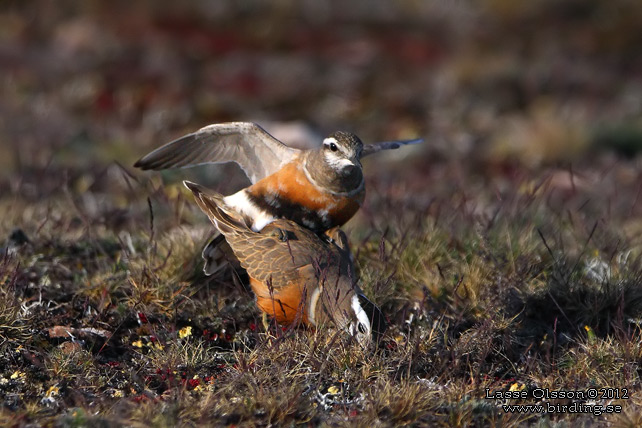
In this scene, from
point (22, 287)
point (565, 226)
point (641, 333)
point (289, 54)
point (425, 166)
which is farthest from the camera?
point (289, 54)

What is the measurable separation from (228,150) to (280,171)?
57cm

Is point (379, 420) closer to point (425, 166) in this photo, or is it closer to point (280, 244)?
point (280, 244)

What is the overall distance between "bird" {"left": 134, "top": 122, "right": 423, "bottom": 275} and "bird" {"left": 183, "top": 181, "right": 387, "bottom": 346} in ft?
0.40

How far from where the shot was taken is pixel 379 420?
375 cm

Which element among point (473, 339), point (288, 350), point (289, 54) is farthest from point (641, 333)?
point (289, 54)

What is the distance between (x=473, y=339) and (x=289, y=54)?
54.1 ft

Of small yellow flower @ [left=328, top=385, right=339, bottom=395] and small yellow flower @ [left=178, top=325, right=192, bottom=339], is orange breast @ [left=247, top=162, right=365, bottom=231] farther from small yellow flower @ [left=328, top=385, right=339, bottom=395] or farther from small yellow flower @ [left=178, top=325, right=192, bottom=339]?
small yellow flower @ [left=328, top=385, right=339, bottom=395]

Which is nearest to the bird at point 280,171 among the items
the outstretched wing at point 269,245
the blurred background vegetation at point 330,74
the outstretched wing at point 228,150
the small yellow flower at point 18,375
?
the outstretched wing at point 228,150

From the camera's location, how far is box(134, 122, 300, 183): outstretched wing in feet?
16.7

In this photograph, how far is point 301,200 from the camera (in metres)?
4.81

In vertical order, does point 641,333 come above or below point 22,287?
below

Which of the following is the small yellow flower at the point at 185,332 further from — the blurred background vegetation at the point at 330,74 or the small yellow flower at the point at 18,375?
the blurred background vegetation at the point at 330,74

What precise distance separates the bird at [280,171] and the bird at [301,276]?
0.12 meters

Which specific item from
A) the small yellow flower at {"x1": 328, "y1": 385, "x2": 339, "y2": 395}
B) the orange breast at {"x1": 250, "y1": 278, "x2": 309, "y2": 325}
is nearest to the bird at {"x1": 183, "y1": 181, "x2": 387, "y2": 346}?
the orange breast at {"x1": 250, "y1": 278, "x2": 309, "y2": 325}
